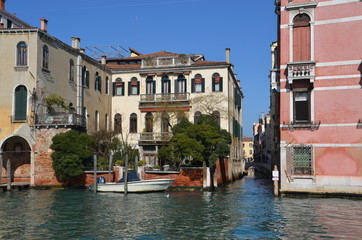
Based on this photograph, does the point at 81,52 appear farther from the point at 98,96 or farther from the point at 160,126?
the point at 160,126

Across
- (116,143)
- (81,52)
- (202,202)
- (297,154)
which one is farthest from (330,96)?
(81,52)

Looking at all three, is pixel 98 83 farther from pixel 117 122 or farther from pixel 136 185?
pixel 136 185

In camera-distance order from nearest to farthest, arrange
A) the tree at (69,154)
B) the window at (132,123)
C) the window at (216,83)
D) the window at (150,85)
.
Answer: the tree at (69,154), the window at (216,83), the window at (150,85), the window at (132,123)

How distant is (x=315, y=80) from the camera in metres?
18.7

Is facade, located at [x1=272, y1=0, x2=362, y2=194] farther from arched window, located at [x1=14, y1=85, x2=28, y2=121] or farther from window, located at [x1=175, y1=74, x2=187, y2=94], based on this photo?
arched window, located at [x1=14, y1=85, x2=28, y2=121]

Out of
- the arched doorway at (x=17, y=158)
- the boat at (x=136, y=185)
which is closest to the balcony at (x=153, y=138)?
the boat at (x=136, y=185)

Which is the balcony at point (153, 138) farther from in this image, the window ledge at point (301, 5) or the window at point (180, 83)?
the window ledge at point (301, 5)

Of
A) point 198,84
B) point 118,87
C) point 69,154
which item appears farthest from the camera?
point 118,87

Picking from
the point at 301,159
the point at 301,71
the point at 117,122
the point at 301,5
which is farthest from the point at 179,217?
the point at 117,122

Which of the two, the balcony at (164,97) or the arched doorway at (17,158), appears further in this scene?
the balcony at (164,97)

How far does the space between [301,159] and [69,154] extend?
12869 mm

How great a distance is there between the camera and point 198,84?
31.3 meters

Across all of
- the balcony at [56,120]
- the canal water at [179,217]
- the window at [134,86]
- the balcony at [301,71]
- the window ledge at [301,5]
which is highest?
the window ledge at [301,5]

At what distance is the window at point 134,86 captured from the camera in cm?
3266
